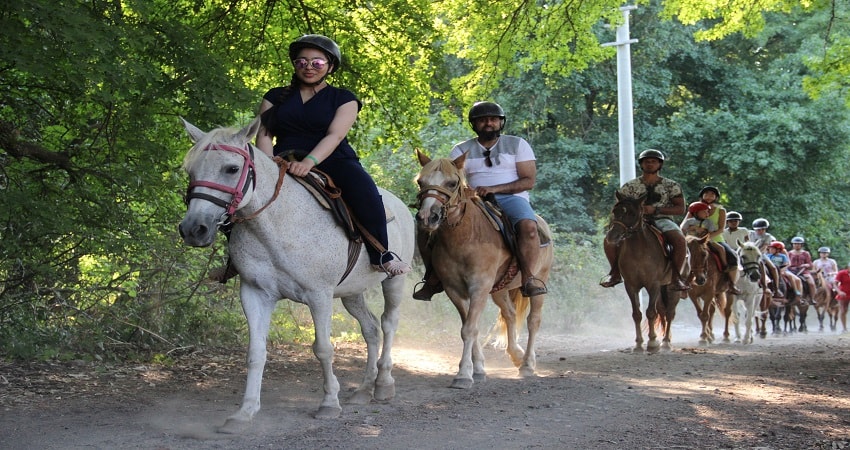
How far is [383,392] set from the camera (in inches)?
322

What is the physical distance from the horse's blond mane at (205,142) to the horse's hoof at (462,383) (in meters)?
3.74

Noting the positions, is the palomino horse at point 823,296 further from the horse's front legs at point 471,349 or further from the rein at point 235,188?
A: the rein at point 235,188

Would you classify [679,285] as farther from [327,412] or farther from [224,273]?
[224,273]

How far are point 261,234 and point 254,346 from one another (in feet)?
2.54

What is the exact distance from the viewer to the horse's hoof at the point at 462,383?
9.14 meters

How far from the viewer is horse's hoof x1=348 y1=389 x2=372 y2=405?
7954 mm

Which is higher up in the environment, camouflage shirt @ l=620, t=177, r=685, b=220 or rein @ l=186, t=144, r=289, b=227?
camouflage shirt @ l=620, t=177, r=685, b=220

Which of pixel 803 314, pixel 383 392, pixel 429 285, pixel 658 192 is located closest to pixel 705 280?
pixel 658 192

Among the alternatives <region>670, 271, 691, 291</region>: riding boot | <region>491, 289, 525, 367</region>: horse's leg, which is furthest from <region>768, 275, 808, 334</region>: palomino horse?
<region>491, 289, 525, 367</region>: horse's leg

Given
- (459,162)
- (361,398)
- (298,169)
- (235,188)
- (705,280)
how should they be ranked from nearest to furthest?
(235,188)
(298,169)
(361,398)
(459,162)
(705,280)

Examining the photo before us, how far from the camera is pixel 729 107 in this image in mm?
32031

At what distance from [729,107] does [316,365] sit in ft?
78.6

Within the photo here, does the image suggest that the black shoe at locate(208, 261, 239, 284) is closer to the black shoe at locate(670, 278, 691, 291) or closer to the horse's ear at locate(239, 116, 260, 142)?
the horse's ear at locate(239, 116, 260, 142)

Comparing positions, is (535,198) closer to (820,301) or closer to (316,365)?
(820,301)
